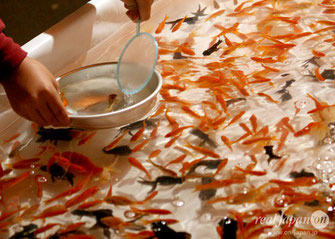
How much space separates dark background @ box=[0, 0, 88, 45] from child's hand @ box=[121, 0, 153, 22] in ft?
1.59

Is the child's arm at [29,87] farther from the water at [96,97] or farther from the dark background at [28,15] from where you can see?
the dark background at [28,15]

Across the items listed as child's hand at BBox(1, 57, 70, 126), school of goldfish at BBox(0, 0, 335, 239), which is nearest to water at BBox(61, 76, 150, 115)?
school of goldfish at BBox(0, 0, 335, 239)

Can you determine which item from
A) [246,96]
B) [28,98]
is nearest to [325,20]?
[246,96]

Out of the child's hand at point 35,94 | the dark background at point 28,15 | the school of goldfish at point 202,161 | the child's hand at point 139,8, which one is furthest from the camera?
the dark background at point 28,15

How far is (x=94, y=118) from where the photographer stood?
110cm

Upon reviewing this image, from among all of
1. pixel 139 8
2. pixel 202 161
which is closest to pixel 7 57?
pixel 139 8

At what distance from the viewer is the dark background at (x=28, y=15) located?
4.98 ft

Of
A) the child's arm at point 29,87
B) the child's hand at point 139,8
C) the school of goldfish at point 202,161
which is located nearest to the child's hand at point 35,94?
the child's arm at point 29,87

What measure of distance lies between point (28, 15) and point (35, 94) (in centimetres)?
69

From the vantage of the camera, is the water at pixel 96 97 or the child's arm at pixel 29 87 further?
the water at pixel 96 97

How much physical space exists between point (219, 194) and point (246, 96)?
43 cm

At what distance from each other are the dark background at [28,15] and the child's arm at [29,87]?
1.68 feet

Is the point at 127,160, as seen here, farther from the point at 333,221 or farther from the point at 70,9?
the point at 70,9

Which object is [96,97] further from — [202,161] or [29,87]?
[202,161]
